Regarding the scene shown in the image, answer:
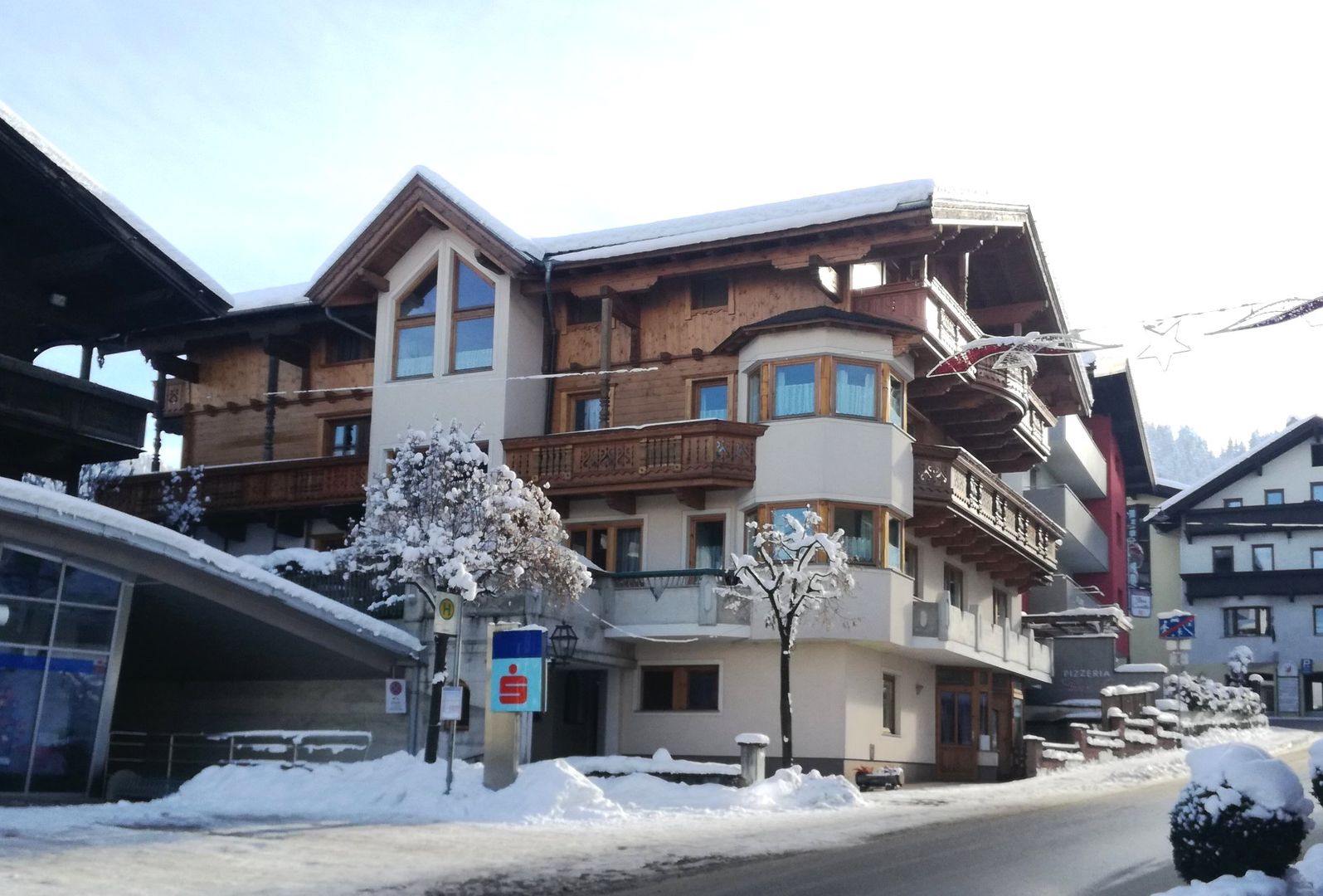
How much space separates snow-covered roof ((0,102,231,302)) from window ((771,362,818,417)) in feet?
38.6

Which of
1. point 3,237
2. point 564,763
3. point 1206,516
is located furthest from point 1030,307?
point 1206,516

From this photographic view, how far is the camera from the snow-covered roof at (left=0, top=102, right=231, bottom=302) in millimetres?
25547

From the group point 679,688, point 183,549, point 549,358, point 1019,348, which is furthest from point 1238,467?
point 183,549

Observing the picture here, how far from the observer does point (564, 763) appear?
2280 cm

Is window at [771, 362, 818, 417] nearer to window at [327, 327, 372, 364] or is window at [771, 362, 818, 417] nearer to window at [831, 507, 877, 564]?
window at [831, 507, 877, 564]

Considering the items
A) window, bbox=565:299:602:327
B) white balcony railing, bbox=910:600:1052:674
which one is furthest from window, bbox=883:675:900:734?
window, bbox=565:299:602:327

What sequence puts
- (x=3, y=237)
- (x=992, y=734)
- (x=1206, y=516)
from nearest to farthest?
(x=3, y=237) → (x=992, y=734) → (x=1206, y=516)

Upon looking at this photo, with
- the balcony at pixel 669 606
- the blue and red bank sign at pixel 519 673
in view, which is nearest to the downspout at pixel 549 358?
the balcony at pixel 669 606

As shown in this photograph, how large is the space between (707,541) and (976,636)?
753 centimetres

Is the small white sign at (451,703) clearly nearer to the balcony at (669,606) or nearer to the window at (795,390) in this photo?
the balcony at (669,606)

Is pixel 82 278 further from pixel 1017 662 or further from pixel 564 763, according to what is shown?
pixel 1017 662

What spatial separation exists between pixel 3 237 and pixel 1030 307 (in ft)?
84.1

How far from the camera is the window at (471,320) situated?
1380 inches

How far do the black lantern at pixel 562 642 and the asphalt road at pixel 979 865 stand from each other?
10766 mm
